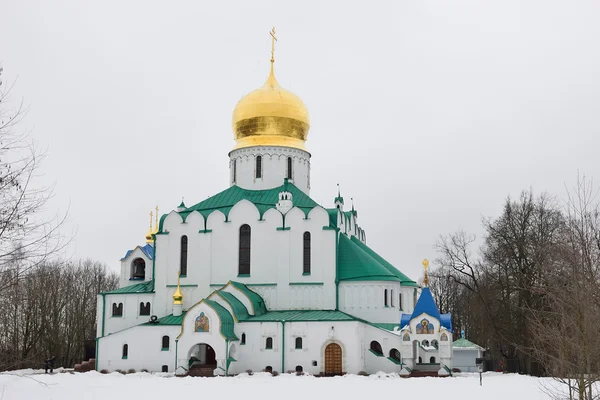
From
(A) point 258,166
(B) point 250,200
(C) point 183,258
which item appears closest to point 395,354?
(B) point 250,200

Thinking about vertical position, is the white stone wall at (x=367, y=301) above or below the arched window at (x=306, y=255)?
below

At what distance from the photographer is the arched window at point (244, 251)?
39.7 m

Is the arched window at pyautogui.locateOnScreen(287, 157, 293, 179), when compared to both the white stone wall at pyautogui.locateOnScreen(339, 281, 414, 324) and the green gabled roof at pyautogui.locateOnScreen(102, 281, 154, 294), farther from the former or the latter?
the green gabled roof at pyautogui.locateOnScreen(102, 281, 154, 294)

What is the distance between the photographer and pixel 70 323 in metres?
53.6

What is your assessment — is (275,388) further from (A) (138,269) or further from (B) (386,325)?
(A) (138,269)

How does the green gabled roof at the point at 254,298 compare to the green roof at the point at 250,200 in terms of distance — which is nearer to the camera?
the green gabled roof at the point at 254,298

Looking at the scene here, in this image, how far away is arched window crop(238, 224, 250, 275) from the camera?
39.7 m

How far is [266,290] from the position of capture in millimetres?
38906

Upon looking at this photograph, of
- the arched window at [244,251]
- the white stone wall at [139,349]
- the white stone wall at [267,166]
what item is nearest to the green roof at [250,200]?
the white stone wall at [267,166]

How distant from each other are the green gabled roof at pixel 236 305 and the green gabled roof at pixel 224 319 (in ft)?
1.21

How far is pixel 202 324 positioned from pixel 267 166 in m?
12.1

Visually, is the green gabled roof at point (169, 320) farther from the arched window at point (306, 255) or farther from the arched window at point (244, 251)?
the arched window at point (306, 255)

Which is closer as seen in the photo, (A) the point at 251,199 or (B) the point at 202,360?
(B) the point at 202,360

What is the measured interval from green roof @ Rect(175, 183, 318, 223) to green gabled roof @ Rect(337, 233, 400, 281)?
3.07m
